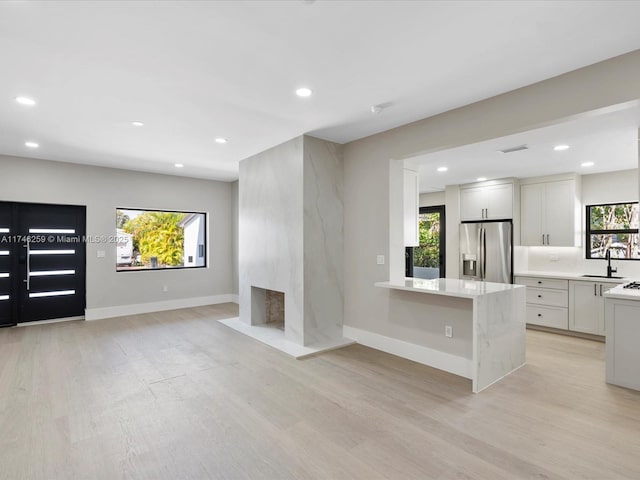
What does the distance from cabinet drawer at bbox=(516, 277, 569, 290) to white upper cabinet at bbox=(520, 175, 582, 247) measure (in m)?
0.64

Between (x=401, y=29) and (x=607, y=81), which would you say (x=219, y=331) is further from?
(x=607, y=81)

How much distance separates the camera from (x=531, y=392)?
3.12m

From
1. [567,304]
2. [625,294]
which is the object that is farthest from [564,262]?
[625,294]

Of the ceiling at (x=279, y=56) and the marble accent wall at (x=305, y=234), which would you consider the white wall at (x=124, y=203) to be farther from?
the marble accent wall at (x=305, y=234)

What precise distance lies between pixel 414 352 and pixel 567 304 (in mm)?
2901

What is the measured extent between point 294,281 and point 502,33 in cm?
335

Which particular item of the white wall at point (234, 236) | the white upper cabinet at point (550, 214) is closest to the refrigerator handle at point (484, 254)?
the white upper cabinet at point (550, 214)

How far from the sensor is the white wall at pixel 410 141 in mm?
2562

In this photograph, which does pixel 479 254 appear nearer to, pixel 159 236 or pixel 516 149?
pixel 516 149

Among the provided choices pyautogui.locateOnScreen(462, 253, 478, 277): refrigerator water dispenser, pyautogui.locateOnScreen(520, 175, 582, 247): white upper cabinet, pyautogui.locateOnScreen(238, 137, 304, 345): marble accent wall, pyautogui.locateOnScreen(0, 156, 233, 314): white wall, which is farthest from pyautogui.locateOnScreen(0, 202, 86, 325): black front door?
pyautogui.locateOnScreen(520, 175, 582, 247): white upper cabinet

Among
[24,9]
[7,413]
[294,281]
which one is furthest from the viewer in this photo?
[294,281]

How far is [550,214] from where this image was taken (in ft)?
18.4

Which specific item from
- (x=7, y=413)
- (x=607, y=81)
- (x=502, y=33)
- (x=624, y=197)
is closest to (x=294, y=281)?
(x=7, y=413)

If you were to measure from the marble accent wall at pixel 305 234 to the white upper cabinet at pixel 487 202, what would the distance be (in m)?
3.10
